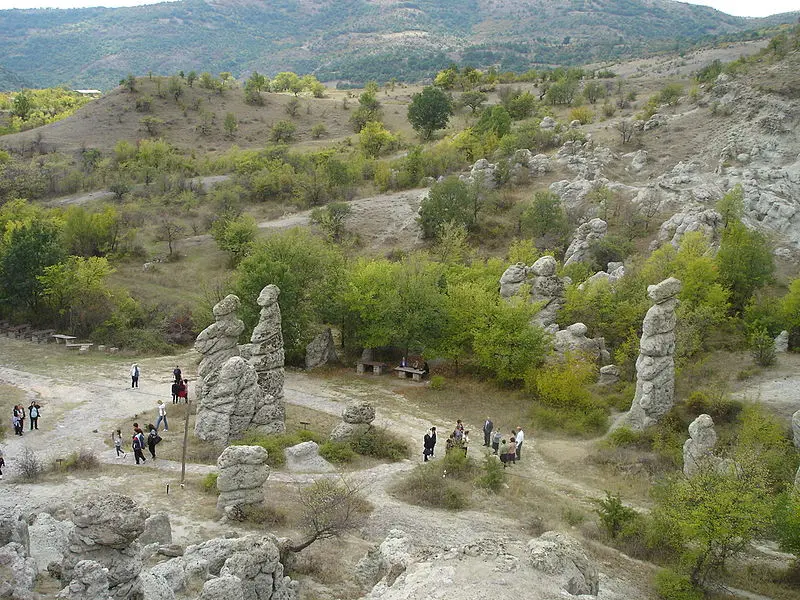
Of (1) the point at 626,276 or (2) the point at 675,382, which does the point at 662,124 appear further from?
(2) the point at 675,382

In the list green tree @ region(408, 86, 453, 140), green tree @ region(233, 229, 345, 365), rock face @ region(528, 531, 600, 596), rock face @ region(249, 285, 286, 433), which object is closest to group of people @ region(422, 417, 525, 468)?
rock face @ region(249, 285, 286, 433)

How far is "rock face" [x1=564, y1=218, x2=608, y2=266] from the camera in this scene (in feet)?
130

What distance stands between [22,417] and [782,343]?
27.7 meters

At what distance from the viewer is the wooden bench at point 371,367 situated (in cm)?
3077

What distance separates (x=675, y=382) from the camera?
25.8 m

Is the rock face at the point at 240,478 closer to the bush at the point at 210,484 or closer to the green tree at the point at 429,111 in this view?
the bush at the point at 210,484

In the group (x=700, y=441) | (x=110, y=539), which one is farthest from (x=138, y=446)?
(x=700, y=441)

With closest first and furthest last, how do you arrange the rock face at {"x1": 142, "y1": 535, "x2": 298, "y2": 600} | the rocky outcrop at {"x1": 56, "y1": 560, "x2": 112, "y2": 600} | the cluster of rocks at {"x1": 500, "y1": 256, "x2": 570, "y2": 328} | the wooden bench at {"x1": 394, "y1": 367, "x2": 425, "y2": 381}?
the rocky outcrop at {"x1": 56, "y1": 560, "x2": 112, "y2": 600}, the rock face at {"x1": 142, "y1": 535, "x2": 298, "y2": 600}, the wooden bench at {"x1": 394, "y1": 367, "x2": 425, "y2": 381}, the cluster of rocks at {"x1": 500, "y1": 256, "x2": 570, "y2": 328}

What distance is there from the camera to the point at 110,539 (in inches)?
451

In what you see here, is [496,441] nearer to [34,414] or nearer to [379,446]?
[379,446]

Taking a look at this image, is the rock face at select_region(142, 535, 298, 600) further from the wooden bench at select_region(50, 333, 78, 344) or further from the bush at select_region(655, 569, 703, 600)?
the wooden bench at select_region(50, 333, 78, 344)

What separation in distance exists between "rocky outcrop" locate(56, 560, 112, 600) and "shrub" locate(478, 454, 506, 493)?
11.2 metres

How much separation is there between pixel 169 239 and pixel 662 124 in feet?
121

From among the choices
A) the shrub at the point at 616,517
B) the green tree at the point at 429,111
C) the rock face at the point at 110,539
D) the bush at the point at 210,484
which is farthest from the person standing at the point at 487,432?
the green tree at the point at 429,111
